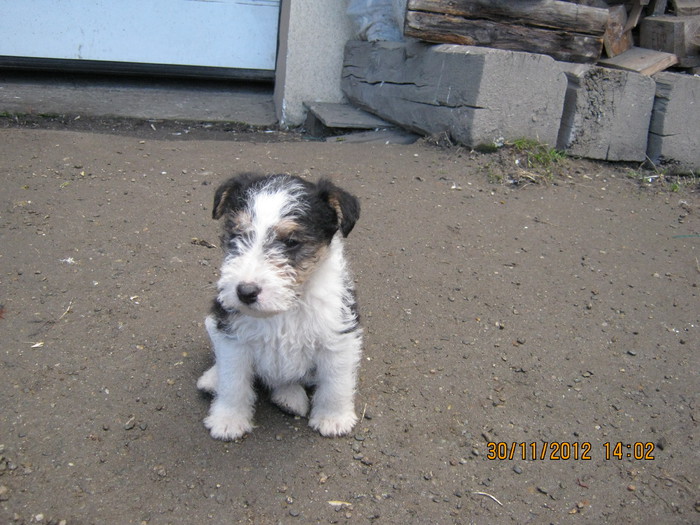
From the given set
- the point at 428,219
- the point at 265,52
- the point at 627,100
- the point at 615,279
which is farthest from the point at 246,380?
the point at 265,52

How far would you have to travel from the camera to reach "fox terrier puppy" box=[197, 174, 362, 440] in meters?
2.66

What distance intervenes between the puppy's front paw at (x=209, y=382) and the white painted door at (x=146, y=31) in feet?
21.2

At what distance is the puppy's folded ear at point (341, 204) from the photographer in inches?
117

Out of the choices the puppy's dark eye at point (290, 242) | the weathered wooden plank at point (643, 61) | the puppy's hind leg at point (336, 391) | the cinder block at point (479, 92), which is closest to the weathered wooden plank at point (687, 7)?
the weathered wooden plank at point (643, 61)

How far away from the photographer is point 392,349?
3955 millimetres

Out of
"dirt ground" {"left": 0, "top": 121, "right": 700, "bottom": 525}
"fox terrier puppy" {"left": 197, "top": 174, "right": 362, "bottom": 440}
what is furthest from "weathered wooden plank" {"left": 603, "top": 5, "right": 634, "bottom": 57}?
"fox terrier puppy" {"left": 197, "top": 174, "right": 362, "bottom": 440}

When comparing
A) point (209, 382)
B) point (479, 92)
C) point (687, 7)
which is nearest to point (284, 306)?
point (209, 382)

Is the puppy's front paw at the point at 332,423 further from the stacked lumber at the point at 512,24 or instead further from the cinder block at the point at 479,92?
the stacked lumber at the point at 512,24

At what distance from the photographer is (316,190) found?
300cm

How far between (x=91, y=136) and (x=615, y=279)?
5.47 meters

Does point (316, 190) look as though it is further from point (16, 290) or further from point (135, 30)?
point (135, 30)

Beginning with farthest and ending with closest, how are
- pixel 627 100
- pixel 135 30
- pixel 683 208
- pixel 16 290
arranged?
1. pixel 135 30
2. pixel 627 100
3. pixel 683 208
4. pixel 16 290

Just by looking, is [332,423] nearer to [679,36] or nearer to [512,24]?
[512,24]

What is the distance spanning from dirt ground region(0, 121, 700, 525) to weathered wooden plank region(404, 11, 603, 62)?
1227mm
